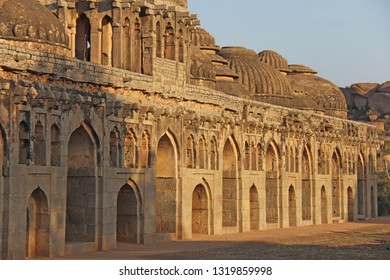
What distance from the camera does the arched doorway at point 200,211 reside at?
35.6 meters

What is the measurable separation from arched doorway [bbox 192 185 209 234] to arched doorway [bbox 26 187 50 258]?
11.2 metres

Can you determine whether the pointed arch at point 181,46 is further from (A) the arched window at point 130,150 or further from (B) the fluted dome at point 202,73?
→ (A) the arched window at point 130,150

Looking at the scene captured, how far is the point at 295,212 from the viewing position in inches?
1727

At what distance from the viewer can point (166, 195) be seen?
33.0 m

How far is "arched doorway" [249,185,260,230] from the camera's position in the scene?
39.9 metres

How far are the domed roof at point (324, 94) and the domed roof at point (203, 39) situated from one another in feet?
28.7

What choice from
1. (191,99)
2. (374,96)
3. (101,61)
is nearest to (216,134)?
(191,99)

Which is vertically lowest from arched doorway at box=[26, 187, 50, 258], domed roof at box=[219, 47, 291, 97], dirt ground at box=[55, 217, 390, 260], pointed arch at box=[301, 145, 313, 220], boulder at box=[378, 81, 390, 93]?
dirt ground at box=[55, 217, 390, 260]

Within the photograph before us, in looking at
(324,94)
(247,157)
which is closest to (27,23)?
(247,157)

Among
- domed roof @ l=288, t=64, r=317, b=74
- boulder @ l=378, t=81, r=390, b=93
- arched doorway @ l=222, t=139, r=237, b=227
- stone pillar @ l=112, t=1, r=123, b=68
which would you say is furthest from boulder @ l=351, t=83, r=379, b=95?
stone pillar @ l=112, t=1, r=123, b=68

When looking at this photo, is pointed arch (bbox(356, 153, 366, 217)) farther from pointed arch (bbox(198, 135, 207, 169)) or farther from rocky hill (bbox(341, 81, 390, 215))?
rocky hill (bbox(341, 81, 390, 215))

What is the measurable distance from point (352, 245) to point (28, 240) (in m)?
10.3

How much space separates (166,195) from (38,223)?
27.5ft

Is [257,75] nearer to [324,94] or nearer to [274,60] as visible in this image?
[274,60]
